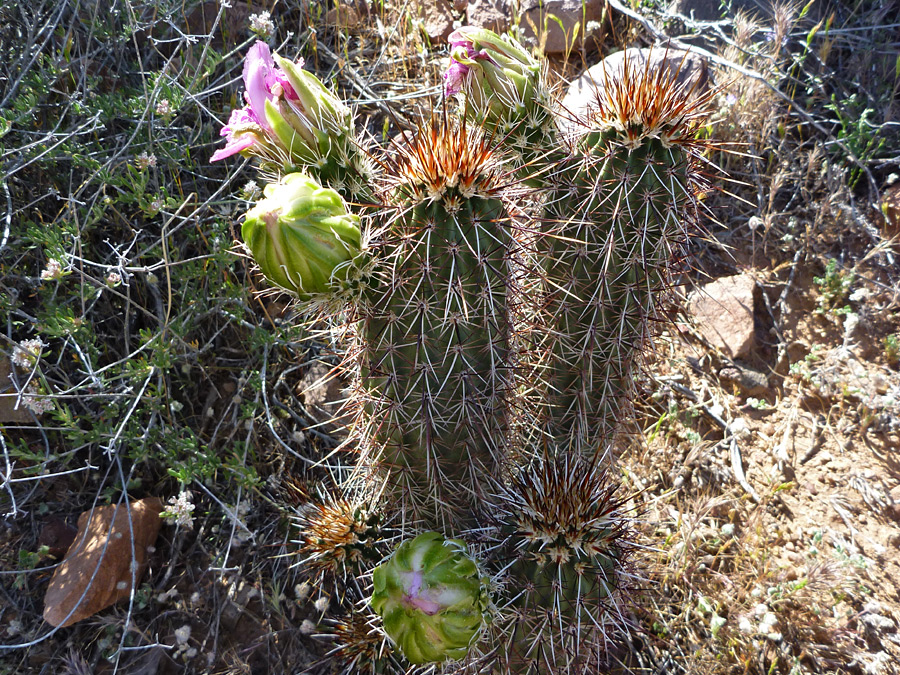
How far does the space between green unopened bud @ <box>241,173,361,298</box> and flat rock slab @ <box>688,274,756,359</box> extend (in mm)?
2178

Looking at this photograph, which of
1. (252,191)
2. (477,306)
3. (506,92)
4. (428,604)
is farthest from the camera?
(252,191)

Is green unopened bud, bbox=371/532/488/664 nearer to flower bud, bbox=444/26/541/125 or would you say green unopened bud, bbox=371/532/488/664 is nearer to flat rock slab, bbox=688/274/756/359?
flower bud, bbox=444/26/541/125

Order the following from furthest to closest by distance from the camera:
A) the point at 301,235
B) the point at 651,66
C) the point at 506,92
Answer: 1. the point at 651,66
2. the point at 506,92
3. the point at 301,235

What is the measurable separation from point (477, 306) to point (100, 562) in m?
1.72

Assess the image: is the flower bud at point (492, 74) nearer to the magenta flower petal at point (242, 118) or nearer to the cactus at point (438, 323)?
the cactus at point (438, 323)

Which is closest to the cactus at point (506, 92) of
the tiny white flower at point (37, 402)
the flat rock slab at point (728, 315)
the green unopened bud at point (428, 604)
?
the green unopened bud at point (428, 604)

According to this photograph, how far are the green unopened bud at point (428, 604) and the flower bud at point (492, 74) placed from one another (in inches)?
48.3

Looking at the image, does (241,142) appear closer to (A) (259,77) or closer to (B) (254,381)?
(A) (259,77)

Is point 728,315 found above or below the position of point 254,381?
below

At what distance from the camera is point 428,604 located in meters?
1.57

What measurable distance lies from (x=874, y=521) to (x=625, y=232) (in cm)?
180

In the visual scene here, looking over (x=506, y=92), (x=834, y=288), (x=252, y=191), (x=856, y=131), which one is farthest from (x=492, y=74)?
(x=856, y=131)

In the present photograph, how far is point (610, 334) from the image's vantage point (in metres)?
2.03

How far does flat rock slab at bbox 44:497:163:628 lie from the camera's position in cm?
232
